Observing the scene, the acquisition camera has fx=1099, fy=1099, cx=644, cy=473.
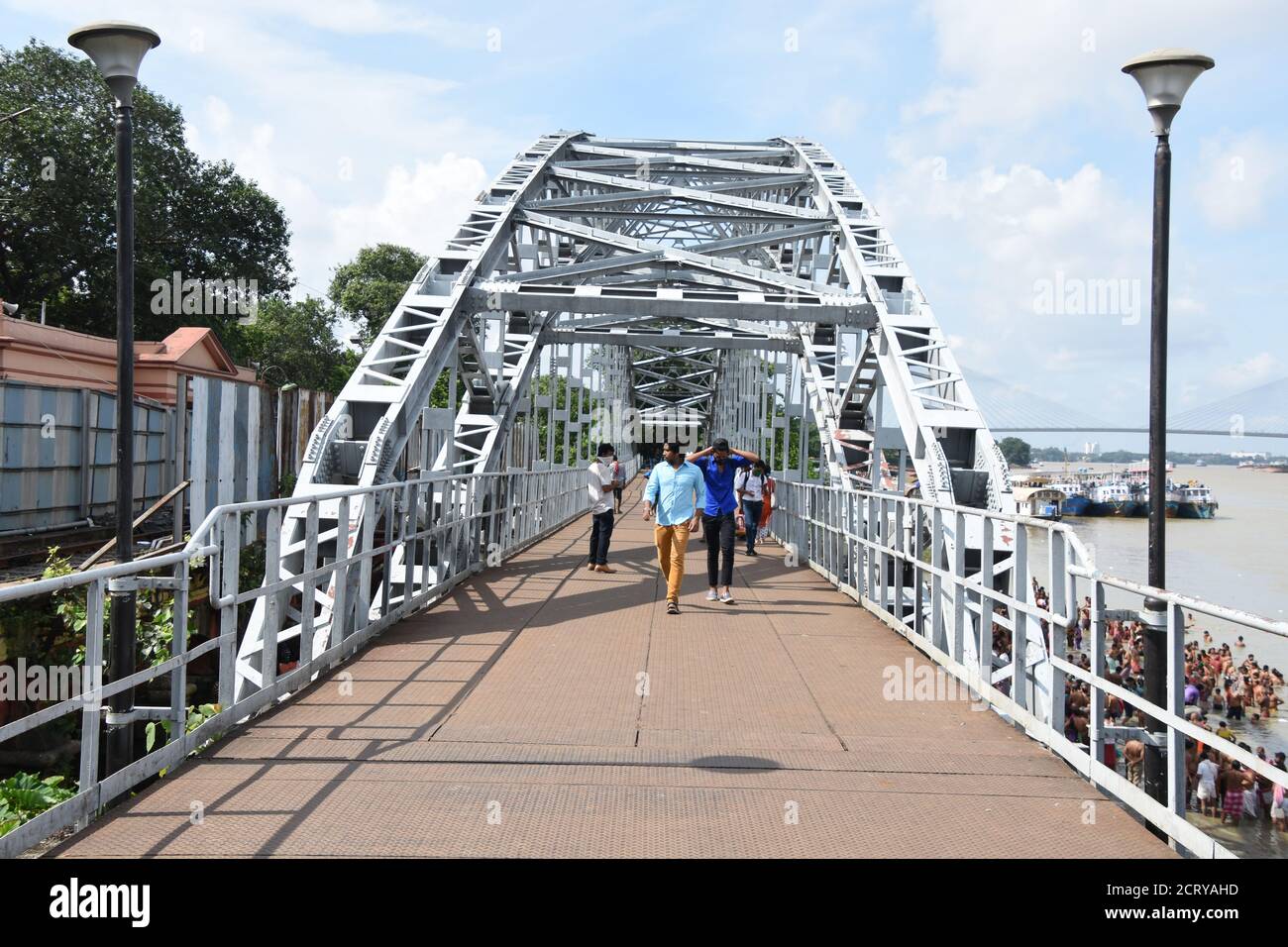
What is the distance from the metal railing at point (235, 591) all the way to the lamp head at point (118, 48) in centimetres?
245

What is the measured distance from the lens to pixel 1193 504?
314 feet

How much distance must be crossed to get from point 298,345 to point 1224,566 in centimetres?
4837

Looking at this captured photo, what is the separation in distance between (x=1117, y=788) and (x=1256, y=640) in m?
43.1

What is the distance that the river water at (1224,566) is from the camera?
122 ft

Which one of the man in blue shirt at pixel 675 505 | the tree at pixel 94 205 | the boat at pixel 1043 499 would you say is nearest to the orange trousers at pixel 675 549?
the man in blue shirt at pixel 675 505

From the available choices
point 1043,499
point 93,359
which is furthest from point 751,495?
point 1043,499

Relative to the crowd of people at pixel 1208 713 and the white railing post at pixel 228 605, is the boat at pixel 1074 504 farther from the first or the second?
the white railing post at pixel 228 605

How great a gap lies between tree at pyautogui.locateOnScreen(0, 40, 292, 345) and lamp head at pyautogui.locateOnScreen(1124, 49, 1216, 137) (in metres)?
28.8

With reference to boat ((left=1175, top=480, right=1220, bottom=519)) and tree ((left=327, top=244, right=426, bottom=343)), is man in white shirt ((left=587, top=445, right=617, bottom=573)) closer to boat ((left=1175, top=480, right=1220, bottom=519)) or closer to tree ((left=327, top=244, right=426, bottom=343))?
tree ((left=327, top=244, right=426, bottom=343))

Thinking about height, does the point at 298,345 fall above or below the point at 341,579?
above

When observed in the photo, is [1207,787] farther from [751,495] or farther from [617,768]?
[617,768]

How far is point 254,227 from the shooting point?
119 ft
